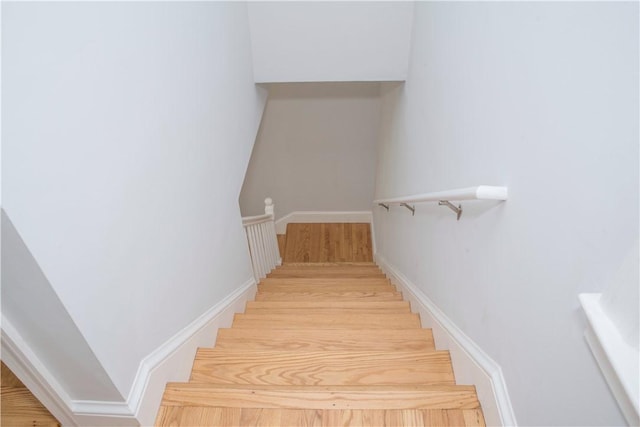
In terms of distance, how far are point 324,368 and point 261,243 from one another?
6.30 feet

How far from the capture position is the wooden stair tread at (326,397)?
1.09 meters

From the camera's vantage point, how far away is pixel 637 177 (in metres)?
0.56

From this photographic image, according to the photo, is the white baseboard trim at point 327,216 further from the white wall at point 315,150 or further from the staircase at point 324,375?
the staircase at point 324,375

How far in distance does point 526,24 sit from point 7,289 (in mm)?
1340

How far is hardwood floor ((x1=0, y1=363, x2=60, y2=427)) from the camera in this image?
3.20ft

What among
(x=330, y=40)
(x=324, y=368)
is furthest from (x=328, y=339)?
(x=330, y=40)

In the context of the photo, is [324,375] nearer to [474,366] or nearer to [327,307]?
[474,366]

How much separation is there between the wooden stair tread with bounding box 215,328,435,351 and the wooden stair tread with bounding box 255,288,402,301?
26.0 inches

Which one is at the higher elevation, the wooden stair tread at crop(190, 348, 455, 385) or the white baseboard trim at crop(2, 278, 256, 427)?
the white baseboard trim at crop(2, 278, 256, 427)

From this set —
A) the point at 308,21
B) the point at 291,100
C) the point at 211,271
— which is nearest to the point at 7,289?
the point at 211,271

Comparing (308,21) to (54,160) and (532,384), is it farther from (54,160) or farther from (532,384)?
(532,384)

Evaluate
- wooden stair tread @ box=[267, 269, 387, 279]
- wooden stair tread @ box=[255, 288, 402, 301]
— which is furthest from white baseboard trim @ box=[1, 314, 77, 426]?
wooden stair tread @ box=[267, 269, 387, 279]

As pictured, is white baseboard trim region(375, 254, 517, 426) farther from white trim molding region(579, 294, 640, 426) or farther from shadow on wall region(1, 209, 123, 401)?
shadow on wall region(1, 209, 123, 401)

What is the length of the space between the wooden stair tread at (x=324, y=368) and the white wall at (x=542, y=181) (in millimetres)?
231
